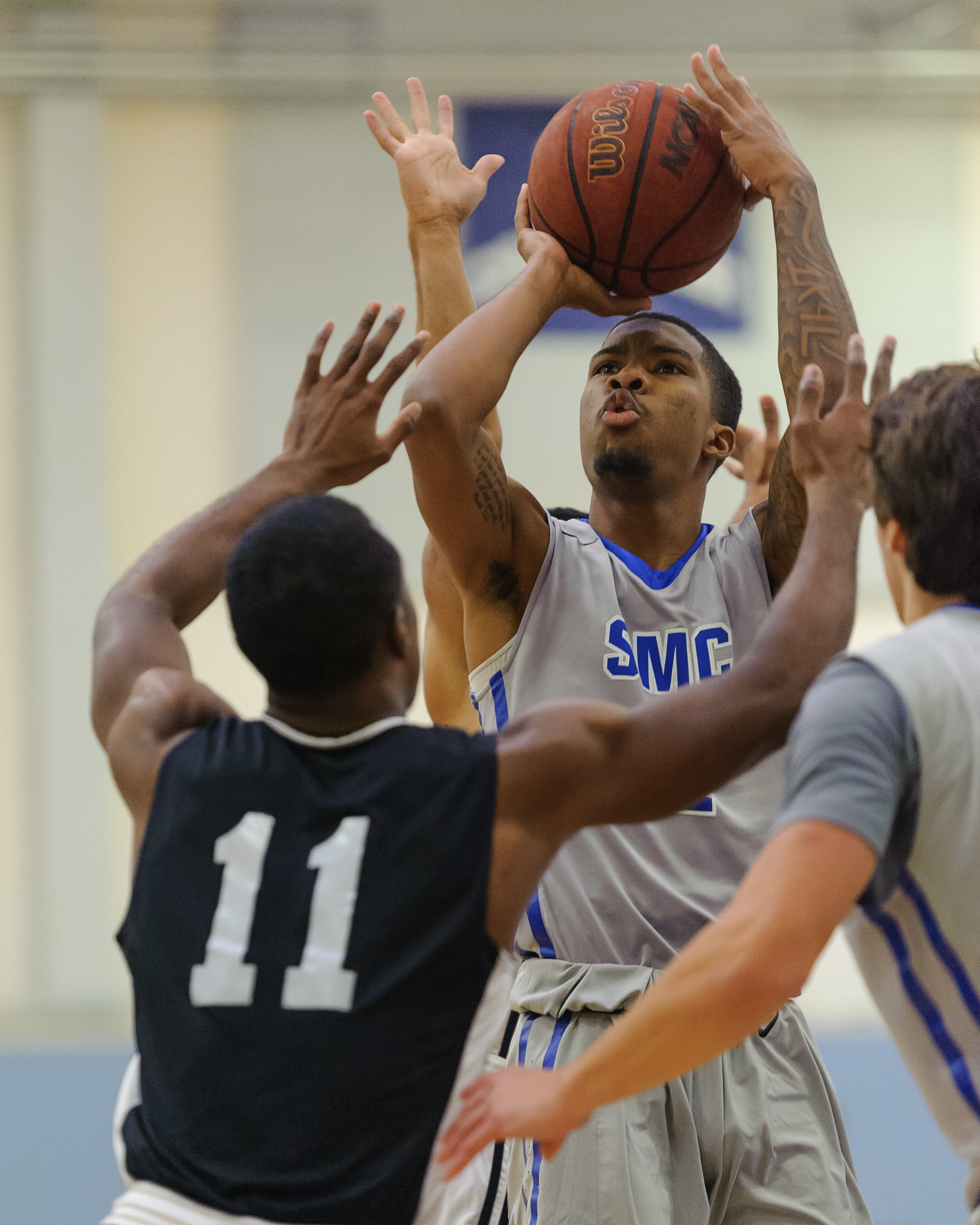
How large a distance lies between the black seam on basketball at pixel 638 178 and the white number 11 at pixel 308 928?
1.50 m

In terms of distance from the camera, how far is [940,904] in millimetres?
1506

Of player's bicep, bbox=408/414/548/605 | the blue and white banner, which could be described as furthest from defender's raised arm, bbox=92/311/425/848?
the blue and white banner

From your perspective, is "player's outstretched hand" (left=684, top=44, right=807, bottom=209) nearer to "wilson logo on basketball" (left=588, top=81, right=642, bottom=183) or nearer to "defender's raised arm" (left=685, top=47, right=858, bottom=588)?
"defender's raised arm" (left=685, top=47, right=858, bottom=588)

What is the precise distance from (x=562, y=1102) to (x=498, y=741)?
16.9 inches

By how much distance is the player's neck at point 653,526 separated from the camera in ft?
9.05

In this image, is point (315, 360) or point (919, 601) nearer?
point (919, 601)

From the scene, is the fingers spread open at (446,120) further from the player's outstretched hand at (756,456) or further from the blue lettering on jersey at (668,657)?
the blue lettering on jersey at (668,657)

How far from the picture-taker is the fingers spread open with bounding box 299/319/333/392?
7.08 feet

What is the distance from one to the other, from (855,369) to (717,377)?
0.86 meters

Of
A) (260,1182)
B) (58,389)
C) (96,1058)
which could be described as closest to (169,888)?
(260,1182)

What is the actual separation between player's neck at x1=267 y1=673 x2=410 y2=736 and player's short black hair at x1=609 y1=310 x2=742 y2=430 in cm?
136

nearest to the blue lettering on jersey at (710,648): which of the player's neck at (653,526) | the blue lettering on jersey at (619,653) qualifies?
the blue lettering on jersey at (619,653)

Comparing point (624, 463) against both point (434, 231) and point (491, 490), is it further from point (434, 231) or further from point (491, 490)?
point (434, 231)

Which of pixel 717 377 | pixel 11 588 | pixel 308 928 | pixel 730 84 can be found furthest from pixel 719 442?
pixel 11 588
